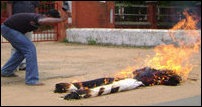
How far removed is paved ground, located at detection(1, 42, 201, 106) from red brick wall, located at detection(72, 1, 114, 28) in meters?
3.37

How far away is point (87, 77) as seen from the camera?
9531 millimetres

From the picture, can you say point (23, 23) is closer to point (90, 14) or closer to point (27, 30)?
point (27, 30)

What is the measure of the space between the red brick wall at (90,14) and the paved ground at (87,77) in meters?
3.37

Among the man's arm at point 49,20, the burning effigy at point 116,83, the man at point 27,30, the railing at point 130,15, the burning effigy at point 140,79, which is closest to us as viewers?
the burning effigy at point 116,83

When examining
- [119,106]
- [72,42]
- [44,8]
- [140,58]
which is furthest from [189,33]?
[119,106]

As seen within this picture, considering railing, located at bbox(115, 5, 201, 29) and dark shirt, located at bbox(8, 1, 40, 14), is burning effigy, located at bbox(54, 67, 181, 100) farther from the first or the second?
railing, located at bbox(115, 5, 201, 29)

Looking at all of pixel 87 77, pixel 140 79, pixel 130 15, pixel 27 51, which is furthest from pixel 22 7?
pixel 130 15

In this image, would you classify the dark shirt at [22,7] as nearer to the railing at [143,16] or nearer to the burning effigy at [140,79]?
the burning effigy at [140,79]

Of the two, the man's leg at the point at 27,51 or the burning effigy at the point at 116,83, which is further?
the man's leg at the point at 27,51

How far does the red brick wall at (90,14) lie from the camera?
18625 millimetres

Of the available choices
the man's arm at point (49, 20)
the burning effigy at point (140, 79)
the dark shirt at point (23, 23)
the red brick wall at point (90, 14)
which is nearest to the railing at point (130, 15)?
the red brick wall at point (90, 14)

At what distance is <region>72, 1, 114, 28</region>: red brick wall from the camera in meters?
18.6

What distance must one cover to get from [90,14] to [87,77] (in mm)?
9585

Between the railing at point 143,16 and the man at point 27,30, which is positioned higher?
the man at point 27,30
